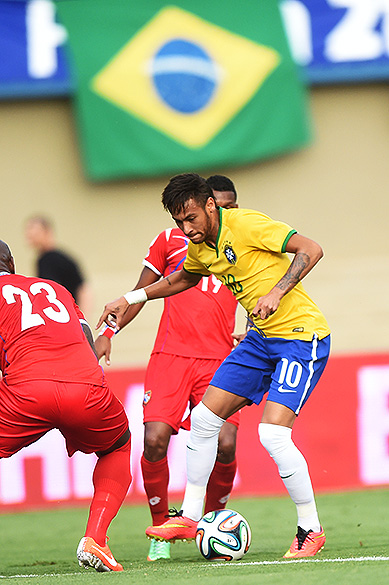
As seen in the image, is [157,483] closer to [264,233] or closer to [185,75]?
[264,233]

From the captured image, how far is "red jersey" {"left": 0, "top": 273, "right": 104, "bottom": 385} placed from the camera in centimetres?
497

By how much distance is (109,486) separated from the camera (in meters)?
5.40

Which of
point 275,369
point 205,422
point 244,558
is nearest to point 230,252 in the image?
point 275,369

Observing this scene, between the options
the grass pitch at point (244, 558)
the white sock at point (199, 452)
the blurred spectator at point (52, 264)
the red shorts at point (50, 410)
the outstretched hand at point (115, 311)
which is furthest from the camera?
the blurred spectator at point (52, 264)

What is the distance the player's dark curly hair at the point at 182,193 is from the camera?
5027 mm

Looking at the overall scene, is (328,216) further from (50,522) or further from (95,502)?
(95,502)

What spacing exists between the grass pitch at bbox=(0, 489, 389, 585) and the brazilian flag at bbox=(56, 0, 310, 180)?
5.81 metres

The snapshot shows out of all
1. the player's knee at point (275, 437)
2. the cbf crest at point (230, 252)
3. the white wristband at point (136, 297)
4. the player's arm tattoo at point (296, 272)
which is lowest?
the player's knee at point (275, 437)

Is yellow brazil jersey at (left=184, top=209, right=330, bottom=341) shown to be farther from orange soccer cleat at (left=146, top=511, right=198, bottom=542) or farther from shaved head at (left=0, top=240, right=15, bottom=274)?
orange soccer cleat at (left=146, top=511, right=198, bottom=542)

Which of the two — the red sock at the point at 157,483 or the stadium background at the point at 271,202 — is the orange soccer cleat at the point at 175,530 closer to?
the red sock at the point at 157,483

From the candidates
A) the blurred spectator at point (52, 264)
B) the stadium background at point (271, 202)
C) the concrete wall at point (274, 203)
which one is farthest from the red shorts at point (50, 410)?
the concrete wall at point (274, 203)

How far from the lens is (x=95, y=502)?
17.5 ft

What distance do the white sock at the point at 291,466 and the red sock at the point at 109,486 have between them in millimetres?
886

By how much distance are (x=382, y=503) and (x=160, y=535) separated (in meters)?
3.27
